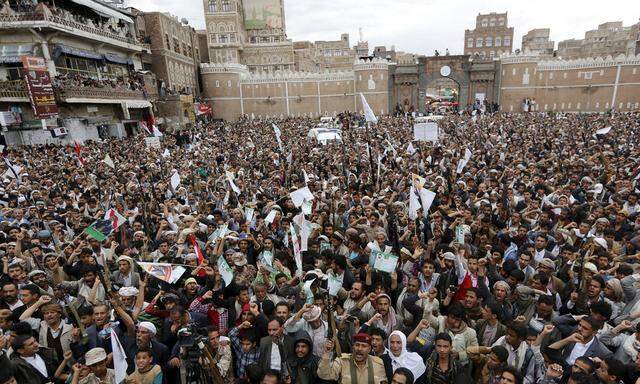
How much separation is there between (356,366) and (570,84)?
165ft

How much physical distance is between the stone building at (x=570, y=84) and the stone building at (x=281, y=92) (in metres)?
14.4

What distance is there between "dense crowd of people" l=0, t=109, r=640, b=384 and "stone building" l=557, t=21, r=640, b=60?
222ft

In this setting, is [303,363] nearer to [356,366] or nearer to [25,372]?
[356,366]

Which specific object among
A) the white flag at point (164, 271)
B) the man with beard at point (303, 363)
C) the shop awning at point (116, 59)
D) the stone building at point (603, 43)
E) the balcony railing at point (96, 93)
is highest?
the stone building at point (603, 43)

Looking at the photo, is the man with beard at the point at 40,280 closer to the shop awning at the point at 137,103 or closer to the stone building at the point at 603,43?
the shop awning at the point at 137,103

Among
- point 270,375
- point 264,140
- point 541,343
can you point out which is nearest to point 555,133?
point 264,140

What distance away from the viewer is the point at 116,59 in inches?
1217

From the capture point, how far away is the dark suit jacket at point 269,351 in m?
3.96

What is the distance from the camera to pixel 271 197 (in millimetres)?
10523

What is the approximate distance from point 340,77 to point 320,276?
44079 millimetres

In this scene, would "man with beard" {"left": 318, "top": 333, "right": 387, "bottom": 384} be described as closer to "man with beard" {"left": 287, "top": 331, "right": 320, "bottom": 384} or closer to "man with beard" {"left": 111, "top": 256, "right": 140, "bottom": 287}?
"man with beard" {"left": 287, "top": 331, "right": 320, "bottom": 384}

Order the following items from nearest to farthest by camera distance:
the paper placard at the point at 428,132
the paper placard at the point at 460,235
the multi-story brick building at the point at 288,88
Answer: the paper placard at the point at 460,235, the paper placard at the point at 428,132, the multi-story brick building at the point at 288,88

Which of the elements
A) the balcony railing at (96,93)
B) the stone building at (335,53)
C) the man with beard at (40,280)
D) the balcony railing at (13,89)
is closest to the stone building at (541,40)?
the stone building at (335,53)

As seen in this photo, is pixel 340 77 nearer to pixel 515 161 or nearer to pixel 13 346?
pixel 515 161
